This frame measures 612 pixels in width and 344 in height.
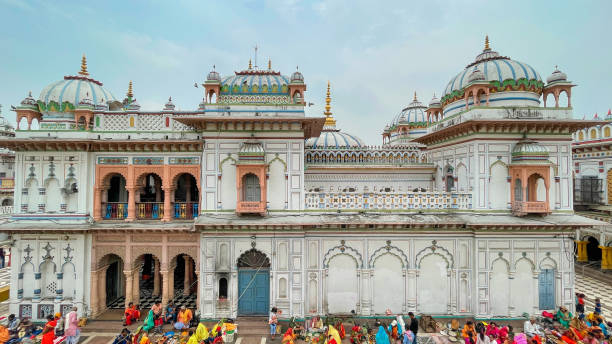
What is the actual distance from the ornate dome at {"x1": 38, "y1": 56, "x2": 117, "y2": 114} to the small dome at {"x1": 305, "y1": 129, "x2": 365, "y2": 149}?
9849 millimetres

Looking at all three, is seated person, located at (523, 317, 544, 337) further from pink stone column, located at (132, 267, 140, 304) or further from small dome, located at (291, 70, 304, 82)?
pink stone column, located at (132, 267, 140, 304)

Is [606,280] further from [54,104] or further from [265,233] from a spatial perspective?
[54,104]

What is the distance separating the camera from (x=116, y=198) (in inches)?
552

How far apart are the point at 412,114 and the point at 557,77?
1084cm

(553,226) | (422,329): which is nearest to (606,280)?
(553,226)

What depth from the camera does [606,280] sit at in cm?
1739

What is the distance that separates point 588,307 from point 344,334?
37.6 ft

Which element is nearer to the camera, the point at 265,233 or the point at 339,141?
the point at 265,233

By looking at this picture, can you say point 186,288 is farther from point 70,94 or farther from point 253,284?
point 70,94

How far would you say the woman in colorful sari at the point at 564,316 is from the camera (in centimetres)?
1067

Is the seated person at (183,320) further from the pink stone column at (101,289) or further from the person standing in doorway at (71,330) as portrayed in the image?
the pink stone column at (101,289)

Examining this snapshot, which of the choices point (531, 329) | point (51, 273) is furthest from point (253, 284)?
point (531, 329)

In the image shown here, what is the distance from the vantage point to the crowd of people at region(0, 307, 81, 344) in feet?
32.2

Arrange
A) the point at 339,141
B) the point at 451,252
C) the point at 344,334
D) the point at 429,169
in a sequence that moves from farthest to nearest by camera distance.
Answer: the point at 339,141 → the point at 429,169 → the point at 451,252 → the point at 344,334
